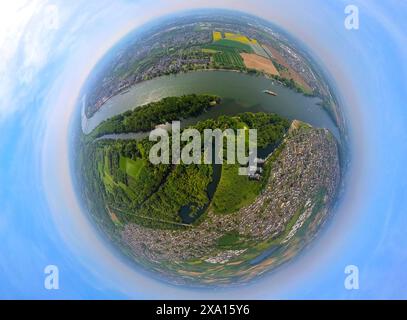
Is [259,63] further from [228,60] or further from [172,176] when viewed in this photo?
[172,176]

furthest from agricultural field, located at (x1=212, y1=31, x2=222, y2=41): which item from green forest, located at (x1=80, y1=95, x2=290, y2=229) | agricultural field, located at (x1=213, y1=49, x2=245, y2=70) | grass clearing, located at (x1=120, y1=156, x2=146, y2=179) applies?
grass clearing, located at (x1=120, y1=156, x2=146, y2=179)

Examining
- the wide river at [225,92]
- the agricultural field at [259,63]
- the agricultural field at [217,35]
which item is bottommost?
the wide river at [225,92]

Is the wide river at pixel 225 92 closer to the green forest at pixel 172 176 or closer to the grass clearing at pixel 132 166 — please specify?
the green forest at pixel 172 176

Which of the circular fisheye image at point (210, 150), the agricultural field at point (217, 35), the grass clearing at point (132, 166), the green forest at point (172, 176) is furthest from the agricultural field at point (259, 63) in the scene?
the grass clearing at point (132, 166)

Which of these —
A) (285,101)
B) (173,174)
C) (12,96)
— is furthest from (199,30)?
(12,96)

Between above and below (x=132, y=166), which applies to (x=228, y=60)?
above

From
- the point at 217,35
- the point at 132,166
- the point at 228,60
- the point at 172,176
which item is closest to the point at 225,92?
the point at 228,60

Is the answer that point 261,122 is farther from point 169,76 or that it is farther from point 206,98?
point 169,76
